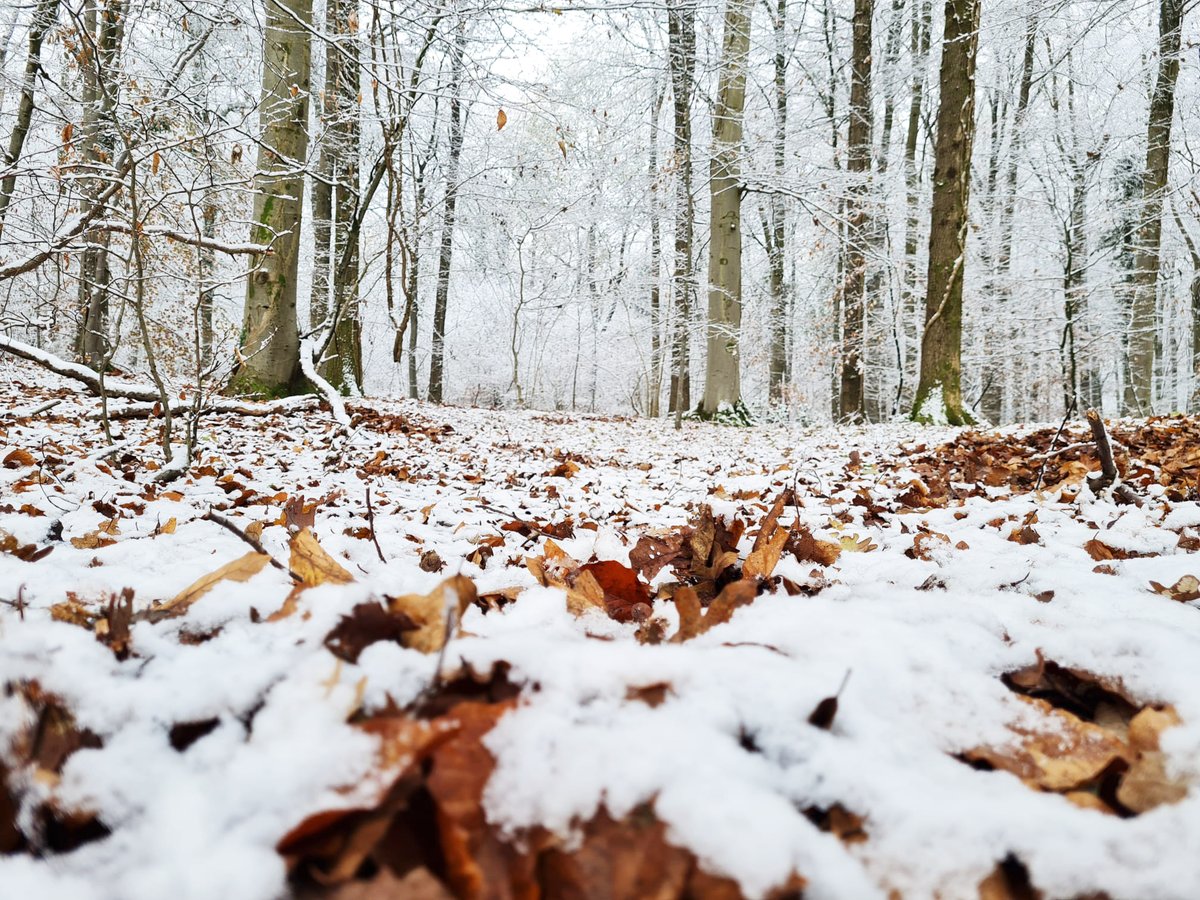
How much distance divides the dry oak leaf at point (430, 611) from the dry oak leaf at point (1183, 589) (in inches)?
50.0

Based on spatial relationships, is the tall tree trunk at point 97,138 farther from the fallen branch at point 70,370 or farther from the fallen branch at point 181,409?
the fallen branch at point 181,409

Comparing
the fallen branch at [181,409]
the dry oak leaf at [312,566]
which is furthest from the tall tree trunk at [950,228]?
the dry oak leaf at [312,566]

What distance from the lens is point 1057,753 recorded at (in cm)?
65

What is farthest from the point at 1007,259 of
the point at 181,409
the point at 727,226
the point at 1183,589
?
the point at 181,409

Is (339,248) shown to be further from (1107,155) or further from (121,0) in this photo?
(1107,155)

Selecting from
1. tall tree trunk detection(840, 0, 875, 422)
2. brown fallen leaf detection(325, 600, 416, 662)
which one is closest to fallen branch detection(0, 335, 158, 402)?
brown fallen leaf detection(325, 600, 416, 662)

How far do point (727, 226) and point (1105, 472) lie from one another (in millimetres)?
9439

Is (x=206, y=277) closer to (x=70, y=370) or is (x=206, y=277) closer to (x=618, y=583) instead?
(x=70, y=370)

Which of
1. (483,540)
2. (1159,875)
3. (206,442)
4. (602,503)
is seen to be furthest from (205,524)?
(206,442)

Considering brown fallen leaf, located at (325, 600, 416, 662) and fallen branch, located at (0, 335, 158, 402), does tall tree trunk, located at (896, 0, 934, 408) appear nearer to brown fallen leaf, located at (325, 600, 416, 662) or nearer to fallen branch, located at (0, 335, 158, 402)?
fallen branch, located at (0, 335, 158, 402)

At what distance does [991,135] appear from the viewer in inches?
600

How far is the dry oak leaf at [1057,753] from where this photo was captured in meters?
0.60

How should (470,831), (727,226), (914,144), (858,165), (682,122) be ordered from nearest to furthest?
(470,831) → (727,226) → (858,165) → (682,122) → (914,144)

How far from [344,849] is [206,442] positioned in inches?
188
